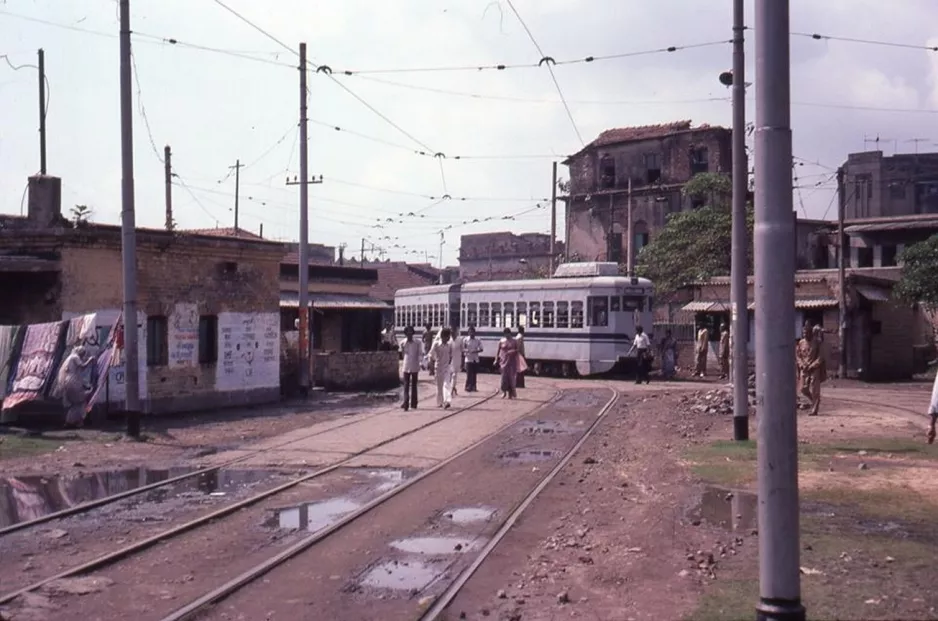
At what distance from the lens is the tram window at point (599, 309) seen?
34062mm

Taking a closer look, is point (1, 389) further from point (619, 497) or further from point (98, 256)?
point (619, 497)

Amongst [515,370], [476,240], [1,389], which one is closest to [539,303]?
[515,370]

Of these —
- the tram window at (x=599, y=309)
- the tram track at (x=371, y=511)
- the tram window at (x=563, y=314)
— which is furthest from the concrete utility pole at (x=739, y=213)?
the tram window at (x=563, y=314)

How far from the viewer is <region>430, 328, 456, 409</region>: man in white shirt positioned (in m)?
24.0

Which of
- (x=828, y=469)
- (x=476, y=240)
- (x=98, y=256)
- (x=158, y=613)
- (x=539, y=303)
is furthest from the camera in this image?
(x=476, y=240)

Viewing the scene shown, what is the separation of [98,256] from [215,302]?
3914 mm

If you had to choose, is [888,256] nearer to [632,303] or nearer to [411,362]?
[632,303]

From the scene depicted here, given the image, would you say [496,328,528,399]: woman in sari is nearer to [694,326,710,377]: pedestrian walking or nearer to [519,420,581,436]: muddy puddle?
[519,420,581,436]: muddy puddle

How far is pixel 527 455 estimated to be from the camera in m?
16.0

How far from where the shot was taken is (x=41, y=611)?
737 cm

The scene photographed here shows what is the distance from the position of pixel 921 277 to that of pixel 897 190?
126 feet

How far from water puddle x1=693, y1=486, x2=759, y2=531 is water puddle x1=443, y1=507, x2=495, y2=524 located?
85.9 inches

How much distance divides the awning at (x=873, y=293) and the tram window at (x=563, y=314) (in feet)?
34.4

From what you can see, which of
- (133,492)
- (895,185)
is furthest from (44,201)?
(895,185)
